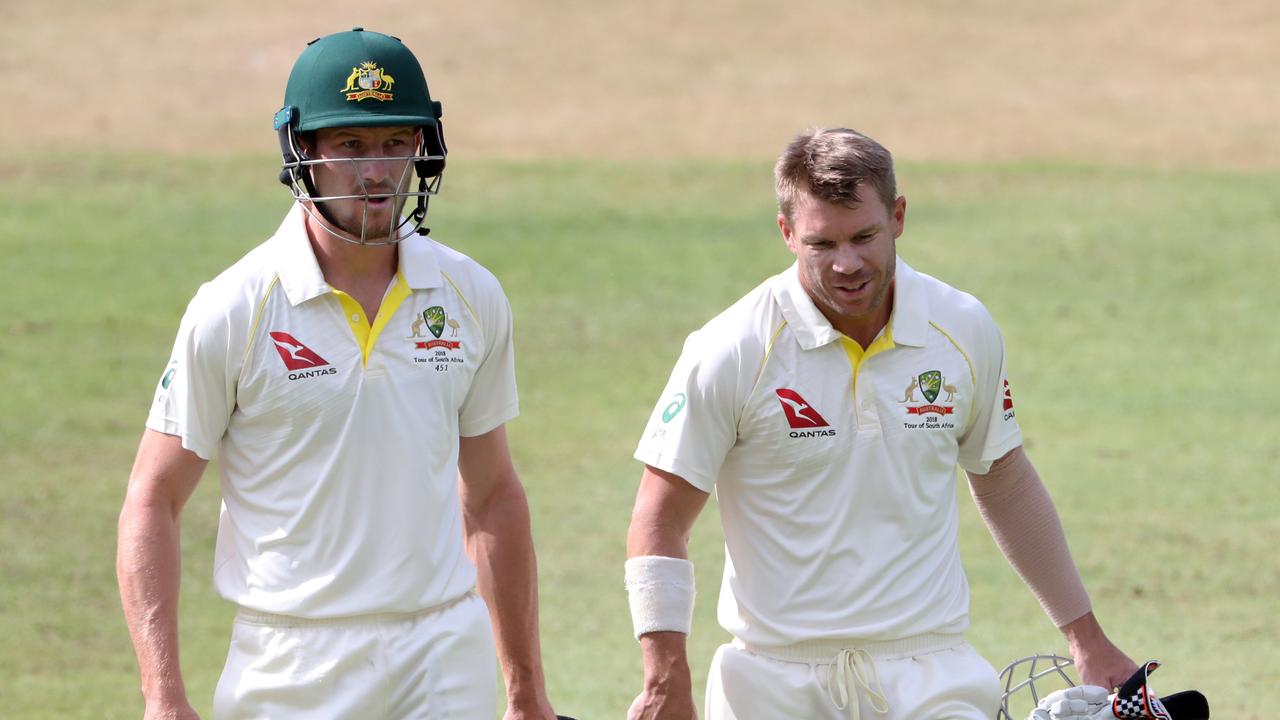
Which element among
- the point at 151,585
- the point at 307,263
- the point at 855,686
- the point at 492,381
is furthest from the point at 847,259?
the point at 151,585

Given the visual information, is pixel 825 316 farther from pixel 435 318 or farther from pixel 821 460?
pixel 435 318

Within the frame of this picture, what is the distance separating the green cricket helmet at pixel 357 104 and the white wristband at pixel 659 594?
891mm

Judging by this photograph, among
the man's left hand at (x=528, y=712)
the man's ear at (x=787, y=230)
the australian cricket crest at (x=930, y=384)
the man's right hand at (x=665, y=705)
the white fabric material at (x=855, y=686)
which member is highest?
the man's ear at (x=787, y=230)

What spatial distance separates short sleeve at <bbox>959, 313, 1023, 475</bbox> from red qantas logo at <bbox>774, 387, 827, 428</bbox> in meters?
0.42

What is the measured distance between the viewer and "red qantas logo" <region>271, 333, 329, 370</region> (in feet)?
13.8

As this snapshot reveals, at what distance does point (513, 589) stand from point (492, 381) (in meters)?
0.47

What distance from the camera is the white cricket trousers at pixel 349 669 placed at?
13.9ft

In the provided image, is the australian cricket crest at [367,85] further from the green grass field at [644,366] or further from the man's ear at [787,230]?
the green grass field at [644,366]

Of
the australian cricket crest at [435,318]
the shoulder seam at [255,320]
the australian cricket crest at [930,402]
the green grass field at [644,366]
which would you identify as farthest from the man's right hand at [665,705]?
the green grass field at [644,366]

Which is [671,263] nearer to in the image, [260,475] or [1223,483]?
[1223,483]

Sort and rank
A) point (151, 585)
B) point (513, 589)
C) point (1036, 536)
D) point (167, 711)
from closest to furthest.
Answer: point (167, 711), point (151, 585), point (513, 589), point (1036, 536)

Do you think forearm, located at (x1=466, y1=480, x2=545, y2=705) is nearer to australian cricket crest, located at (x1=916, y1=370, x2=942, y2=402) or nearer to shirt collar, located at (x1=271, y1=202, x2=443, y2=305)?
shirt collar, located at (x1=271, y1=202, x2=443, y2=305)

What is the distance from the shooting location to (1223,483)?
11633 millimetres

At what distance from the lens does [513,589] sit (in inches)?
180
